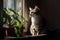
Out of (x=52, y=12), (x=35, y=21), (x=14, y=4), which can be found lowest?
(x=35, y=21)

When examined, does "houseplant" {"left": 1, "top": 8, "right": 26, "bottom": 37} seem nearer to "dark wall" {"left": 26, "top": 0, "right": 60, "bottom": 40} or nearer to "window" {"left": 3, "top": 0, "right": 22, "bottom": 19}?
"window" {"left": 3, "top": 0, "right": 22, "bottom": 19}

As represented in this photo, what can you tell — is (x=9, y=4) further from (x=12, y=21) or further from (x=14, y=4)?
(x=12, y=21)

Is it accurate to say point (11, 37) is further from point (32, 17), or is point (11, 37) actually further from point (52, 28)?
point (52, 28)

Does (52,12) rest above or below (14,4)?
below

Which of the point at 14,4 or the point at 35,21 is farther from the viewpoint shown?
the point at 14,4

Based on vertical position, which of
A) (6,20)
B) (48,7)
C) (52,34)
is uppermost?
(48,7)

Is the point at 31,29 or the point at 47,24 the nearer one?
the point at 31,29

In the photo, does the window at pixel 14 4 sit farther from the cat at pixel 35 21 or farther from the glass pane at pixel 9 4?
the cat at pixel 35 21

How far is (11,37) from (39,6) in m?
0.68

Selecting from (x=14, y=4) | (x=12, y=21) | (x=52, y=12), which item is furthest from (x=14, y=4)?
(x=52, y=12)

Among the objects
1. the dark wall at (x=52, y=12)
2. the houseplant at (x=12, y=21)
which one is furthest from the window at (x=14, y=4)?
the dark wall at (x=52, y=12)

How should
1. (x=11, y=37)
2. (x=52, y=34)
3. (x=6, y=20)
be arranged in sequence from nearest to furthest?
(x=11, y=37) < (x=6, y=20) < (x=52, y=34)

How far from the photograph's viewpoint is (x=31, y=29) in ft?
8.07

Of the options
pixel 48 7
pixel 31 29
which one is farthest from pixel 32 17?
pixel 48 7
